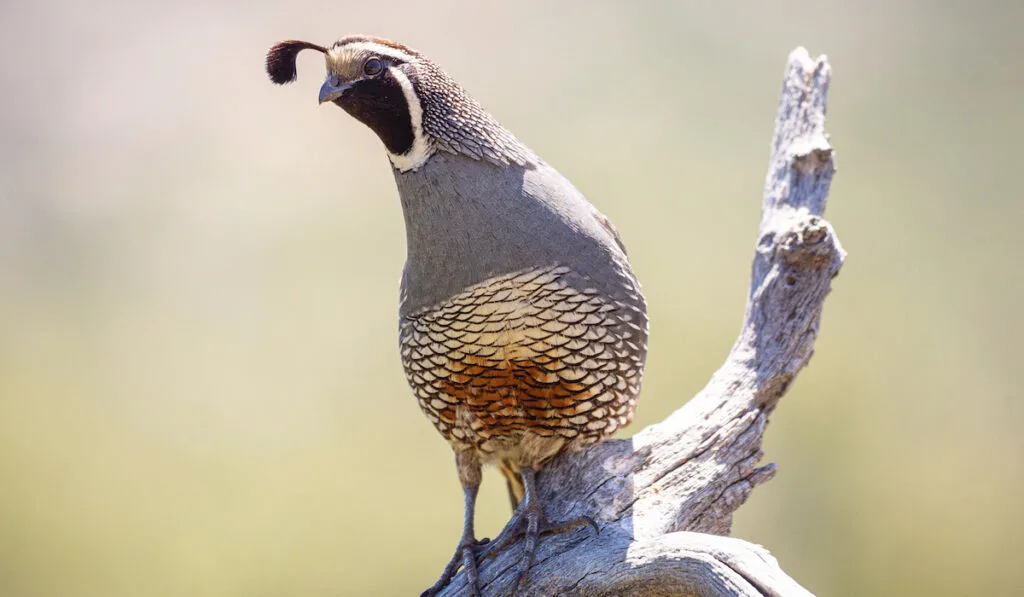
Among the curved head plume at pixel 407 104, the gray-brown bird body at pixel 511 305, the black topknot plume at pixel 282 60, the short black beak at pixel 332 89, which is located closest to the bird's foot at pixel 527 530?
the gray-brown bird body at pixel 511 305

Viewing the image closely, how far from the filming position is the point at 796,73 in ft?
10.2

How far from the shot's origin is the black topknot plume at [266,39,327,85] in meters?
2.51

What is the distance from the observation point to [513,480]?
291cm

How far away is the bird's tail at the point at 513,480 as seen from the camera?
9.19 ft

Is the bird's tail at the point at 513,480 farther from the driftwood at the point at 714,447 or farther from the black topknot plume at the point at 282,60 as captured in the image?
the black topknot plume at the point at 282,60

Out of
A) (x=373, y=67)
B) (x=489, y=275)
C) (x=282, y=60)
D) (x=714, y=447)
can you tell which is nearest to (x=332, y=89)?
(x=373, y=67)

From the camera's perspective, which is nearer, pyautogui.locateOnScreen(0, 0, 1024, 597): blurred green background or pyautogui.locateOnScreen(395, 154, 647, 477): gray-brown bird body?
pyautogui.locateOnScreen(395, 154, 647, 477): gray-brown bird body

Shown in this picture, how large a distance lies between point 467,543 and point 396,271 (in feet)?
6.34

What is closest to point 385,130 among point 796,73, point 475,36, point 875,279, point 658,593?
point 658,593

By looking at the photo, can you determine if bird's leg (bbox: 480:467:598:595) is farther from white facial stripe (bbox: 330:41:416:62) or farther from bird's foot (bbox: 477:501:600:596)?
white facial stripe (bbox: 330:41:416:62)

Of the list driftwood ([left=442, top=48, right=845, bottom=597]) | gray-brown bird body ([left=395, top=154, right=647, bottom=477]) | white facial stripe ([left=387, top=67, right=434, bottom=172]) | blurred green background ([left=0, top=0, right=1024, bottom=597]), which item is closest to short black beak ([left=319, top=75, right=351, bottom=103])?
white facial stripe ([left=387, top=67, right=434, bottom=172])

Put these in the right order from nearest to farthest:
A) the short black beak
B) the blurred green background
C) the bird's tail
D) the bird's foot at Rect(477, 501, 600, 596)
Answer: the short black beak, the bird's foot at Rect(477, 501, 600, 596), the bird's tail, the blurred green background

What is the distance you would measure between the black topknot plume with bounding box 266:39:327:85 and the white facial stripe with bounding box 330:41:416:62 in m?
0.28

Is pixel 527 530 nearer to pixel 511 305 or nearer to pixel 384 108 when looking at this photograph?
pixel 511 305
